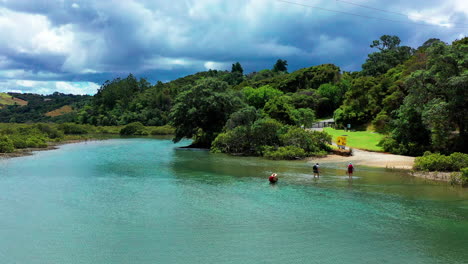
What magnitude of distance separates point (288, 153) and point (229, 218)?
93.2 feet

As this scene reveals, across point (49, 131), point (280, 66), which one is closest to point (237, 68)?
point (280, 66)

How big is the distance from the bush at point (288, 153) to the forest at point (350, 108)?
13 cm

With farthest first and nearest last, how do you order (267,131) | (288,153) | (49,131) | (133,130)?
(133,130)
(49,131)
(267,131)
(288,153)

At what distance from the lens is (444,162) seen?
37.2 meters

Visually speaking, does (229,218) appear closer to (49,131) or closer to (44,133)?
(44,133)

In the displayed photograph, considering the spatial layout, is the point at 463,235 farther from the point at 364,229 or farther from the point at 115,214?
the point at 115,214

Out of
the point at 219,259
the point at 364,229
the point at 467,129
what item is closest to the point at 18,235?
the point at 219,259

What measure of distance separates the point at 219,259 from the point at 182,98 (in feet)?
180

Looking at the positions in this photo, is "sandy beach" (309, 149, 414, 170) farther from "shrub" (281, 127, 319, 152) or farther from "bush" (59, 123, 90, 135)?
"bush" (59, 123, 90, 135)

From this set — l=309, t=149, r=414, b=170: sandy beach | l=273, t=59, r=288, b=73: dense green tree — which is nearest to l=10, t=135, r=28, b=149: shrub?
l=309, t=149, r=414, b=170: sandy beach

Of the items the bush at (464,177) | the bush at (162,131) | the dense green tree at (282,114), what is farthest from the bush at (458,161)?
the bush at (162,131)

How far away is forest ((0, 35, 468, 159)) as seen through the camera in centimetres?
4235

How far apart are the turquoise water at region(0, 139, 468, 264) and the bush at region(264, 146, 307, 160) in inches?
437

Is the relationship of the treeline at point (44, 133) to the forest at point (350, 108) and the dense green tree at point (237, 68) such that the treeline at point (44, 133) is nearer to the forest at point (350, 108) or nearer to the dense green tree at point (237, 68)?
the forest at point (350, 108)
